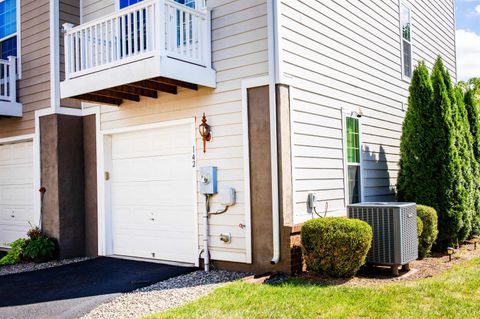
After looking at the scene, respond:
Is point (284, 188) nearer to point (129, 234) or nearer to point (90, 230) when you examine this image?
point (129, 234)

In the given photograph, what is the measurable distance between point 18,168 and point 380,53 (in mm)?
7910

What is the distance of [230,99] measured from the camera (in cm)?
693

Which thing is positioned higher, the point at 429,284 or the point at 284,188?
the point at 284,188

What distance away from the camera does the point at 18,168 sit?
10.0 metres

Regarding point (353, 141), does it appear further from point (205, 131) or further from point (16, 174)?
point (16, 174)

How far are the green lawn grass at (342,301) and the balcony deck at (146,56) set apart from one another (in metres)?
3.06

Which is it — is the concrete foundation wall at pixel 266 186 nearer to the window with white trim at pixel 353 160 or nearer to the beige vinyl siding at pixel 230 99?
the beige vinyl siding at pixel 230 99

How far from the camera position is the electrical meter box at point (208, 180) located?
22.7 feet

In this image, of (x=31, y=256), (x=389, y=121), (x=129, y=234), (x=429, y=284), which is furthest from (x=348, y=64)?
(x=31, y=256)

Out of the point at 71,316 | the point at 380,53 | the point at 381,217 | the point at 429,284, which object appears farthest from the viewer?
the point at 380,53

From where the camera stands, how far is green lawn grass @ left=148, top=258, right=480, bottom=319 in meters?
4.71

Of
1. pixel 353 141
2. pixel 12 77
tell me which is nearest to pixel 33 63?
pixel 12 77

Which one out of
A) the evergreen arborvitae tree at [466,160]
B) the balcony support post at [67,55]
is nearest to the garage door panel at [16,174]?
the balcony support post at [67,55]

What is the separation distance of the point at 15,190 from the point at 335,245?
720 cm
